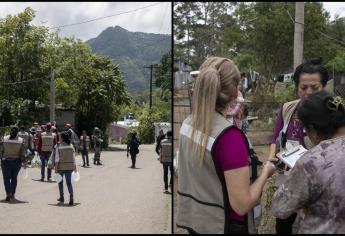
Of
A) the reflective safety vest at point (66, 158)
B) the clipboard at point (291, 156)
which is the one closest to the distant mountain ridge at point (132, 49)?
the clipboard at point (291, 156)

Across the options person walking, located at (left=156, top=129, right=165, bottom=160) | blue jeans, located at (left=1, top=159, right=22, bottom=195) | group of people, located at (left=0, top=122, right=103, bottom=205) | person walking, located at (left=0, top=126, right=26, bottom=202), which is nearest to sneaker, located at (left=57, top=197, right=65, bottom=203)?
group of people, located at (left=0, top=122, right=103, bottom=205)

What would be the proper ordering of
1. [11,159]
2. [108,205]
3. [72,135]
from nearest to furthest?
[72,135] < [108,205] < [11,159]

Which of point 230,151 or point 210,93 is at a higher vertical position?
point 210,93

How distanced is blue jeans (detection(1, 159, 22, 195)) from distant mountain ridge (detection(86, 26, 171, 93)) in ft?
9.18

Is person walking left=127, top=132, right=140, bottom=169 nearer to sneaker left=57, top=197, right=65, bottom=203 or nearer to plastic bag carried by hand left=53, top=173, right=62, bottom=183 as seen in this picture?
sneaker left=57, top=197, right=65, bottom=203

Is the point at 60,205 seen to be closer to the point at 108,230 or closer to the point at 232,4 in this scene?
the point at 108,230

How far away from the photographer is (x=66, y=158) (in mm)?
5523

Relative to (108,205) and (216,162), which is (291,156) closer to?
(216,162)

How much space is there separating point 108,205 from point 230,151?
3.20 m

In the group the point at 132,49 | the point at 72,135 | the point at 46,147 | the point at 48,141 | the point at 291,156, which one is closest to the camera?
the point at 291,156

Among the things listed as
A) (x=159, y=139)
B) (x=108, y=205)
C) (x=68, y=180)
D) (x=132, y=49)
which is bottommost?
(x=108, y=205)

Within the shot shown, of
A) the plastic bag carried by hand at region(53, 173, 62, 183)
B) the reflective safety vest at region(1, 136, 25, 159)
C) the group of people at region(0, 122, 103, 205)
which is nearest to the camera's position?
the group of people at region(0, 122, 103, 205)

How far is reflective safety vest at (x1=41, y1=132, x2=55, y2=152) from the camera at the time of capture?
4.64 meters

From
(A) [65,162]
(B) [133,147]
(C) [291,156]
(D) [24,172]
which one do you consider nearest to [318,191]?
(C) [291,156]
